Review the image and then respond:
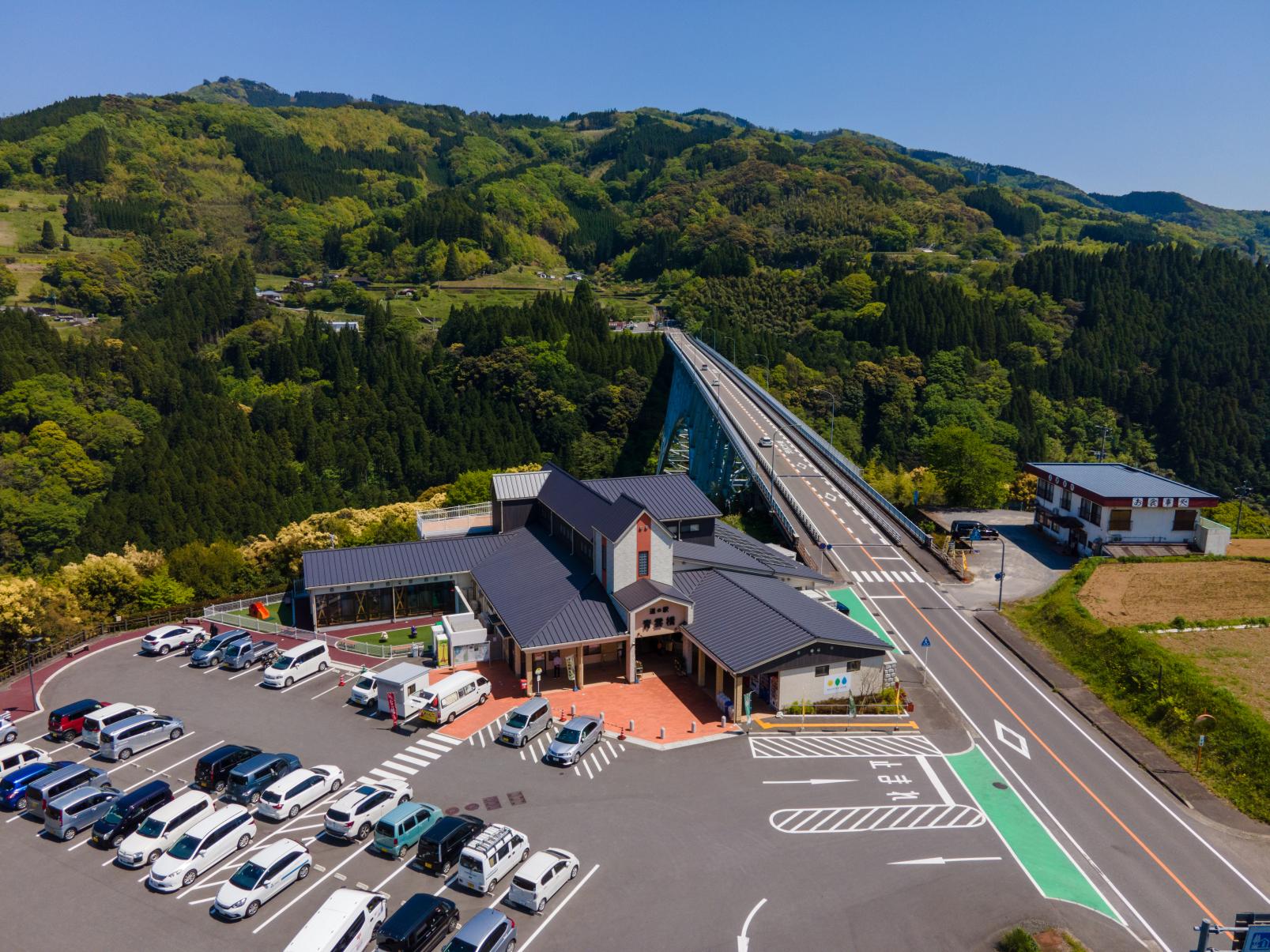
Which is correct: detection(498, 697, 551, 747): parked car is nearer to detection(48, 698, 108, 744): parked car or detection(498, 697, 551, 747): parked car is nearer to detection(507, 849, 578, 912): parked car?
detection(507, 849, 578, 912): parked car

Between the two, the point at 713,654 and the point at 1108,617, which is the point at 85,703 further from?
the point at 1108,617

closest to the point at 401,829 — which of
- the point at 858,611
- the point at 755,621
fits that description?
the point at 755,621

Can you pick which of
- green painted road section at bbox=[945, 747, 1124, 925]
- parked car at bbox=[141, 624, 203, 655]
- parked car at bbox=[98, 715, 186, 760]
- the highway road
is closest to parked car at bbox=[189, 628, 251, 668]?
parked car at bbox=[141, 624, 203, 655]

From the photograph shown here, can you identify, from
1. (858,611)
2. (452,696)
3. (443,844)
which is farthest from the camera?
→ (858,611)

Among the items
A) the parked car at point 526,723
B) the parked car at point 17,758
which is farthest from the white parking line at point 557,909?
the parked car at point 17,758

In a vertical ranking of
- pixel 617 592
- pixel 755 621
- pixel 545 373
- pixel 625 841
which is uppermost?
pixel 545 373

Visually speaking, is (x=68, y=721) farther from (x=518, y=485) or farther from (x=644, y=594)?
(x=518, y=485)
